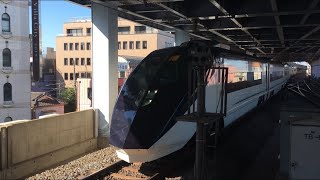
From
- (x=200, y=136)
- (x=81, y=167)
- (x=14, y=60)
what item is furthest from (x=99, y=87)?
(x=14, y=60)

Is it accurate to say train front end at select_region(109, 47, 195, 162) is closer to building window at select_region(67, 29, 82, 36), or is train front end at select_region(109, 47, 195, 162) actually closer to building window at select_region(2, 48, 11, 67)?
building window at select_region(2, 48, 11, 67)

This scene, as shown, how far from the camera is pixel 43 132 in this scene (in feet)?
37.4

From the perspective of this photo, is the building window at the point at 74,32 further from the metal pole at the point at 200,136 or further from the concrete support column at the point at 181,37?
the metal pole at the point at 200,136

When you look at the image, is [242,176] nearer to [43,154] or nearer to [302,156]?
[302,156]

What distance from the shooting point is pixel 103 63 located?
13.9 metres

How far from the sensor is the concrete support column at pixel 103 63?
13.9 meters

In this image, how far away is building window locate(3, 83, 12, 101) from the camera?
145 ft

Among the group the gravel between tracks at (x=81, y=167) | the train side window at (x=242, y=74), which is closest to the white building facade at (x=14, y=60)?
the train side window at (x=242, y=74)

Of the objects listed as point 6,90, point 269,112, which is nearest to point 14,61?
point 6,90

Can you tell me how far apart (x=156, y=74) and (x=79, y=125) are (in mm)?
4240

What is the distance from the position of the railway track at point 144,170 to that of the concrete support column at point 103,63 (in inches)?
132

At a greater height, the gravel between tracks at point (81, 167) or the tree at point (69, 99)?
the gravel between tracks at point (81, 167)

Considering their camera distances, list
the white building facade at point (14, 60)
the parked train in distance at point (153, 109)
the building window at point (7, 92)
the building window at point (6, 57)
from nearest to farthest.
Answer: the parked train in distance at point (153, 109) → the white building facade at point (14, 60) → the building window at point (6, 57) → the building window at point (7, 92)

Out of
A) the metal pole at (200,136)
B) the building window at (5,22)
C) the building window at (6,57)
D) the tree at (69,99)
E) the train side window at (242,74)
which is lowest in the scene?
the tree at (69,99)
